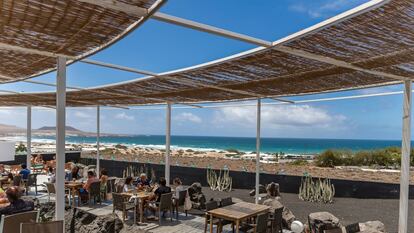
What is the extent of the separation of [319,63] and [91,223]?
4579 millimetres

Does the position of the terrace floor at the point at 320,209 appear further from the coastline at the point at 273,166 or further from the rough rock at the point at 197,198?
the coastline at the point at 273,166

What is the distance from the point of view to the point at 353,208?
29.7 ft

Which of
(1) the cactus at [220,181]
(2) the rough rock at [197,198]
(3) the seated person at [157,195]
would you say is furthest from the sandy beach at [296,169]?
(3) the seated person at [157,195]

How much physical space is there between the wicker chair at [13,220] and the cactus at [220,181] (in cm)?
776

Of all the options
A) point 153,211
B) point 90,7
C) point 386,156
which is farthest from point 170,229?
point 386,156

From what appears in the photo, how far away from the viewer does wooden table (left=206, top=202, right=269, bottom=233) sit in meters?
5.14

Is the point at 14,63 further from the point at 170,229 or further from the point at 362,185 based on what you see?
the point at 362,185

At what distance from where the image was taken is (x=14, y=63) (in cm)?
489

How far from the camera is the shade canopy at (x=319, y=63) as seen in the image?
110 inches

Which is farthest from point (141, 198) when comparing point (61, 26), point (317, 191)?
point (317, 191)

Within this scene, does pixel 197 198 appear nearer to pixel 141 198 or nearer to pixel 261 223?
pixel 141 198

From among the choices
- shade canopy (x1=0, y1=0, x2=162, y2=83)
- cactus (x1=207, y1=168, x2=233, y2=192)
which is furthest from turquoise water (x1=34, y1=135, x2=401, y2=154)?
shade canopy (x1=0, y1=0, x2=162, y2=83)

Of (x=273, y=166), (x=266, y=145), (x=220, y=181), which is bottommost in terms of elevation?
(x=266, y=145)

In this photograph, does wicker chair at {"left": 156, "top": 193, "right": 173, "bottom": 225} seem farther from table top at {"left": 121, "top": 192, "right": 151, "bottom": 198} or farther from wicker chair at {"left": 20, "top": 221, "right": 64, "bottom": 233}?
wicker chair at {"left": 20, "top": 221, "right": 64, "bottom": 233}
